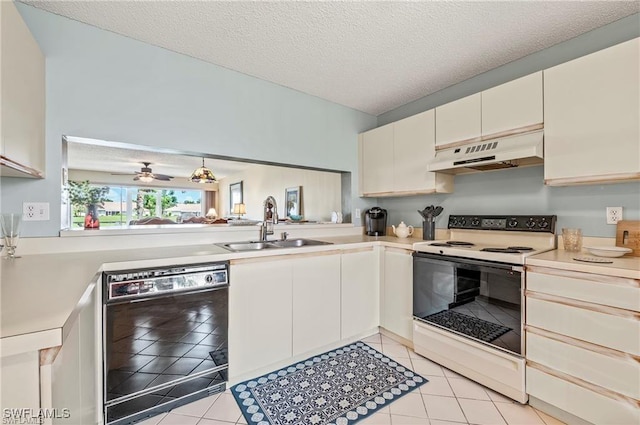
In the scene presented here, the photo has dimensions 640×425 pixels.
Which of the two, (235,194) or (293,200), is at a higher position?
(235,194)

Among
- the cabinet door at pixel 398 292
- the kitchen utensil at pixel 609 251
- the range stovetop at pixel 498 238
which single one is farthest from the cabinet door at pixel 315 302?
the kitchen utensil at pixel 609 251

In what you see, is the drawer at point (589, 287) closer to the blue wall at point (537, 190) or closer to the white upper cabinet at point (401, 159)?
the blue wall at point (537, 190)

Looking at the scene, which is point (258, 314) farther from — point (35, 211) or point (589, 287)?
point (589, 287)

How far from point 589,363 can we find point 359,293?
1.46 m

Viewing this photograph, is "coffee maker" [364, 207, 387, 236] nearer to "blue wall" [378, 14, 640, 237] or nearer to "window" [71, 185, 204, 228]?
"blue wall" [378, 14, 640, 237]

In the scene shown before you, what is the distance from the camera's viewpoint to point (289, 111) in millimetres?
2740

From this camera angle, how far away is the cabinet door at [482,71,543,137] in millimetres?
1876

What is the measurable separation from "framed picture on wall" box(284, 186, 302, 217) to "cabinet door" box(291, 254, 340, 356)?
2.51m

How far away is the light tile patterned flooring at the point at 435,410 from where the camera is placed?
154 cm

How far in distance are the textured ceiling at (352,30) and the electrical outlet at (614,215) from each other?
1204 mm

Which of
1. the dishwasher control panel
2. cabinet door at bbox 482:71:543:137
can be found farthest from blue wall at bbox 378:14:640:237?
the dishwasher control panel

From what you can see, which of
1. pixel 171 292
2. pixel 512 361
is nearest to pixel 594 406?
pixel 512 361

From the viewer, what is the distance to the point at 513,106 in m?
1.98

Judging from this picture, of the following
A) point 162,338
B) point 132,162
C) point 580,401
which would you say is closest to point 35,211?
point 162,338
